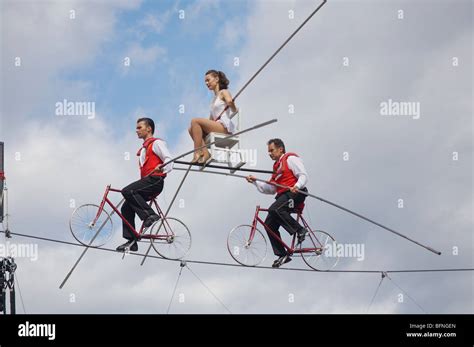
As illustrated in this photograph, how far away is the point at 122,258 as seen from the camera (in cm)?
1838

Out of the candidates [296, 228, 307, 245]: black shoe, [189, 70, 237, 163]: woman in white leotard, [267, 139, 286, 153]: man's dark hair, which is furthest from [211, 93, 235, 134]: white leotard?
[296, 228, 307, 245]: black shoe

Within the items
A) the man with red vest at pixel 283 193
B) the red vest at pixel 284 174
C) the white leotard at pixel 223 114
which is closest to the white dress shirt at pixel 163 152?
the white leotard at pixel 223 114

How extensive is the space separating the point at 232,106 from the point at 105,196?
253cm

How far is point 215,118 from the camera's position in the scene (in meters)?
19.2

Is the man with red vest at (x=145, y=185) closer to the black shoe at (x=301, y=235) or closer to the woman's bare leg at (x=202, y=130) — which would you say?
the woman's bare leg at (x=202, y=130)

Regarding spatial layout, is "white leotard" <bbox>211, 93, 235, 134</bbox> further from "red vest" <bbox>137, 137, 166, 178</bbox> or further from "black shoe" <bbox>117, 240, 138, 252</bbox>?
"black shoe" <bbox>117, 240, 138, 252</bbox>

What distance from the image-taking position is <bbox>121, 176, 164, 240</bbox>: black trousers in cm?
1845

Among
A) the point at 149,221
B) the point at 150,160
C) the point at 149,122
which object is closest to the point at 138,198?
the point at 149,221
